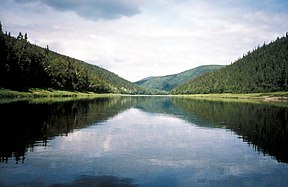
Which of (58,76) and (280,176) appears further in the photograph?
(58,76)

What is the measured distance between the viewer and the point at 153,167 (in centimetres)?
2442

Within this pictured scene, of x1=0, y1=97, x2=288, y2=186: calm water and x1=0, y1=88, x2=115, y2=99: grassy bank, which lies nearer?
x1=0, y1=97, x2=288, y2=186: calm water

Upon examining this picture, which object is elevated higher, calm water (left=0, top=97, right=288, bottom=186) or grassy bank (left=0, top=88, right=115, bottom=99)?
grassy bank (left=0, top=88, right=115, bottom=99)

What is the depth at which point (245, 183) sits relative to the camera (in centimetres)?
2108

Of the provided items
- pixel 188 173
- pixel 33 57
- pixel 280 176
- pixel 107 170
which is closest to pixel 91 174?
pixel 107 170

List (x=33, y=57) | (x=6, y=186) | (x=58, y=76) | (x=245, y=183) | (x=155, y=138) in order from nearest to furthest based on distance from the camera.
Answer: (x=6, y=186)
(x=245, y=183)
(x=155, y=138)
(x=33, y=57)
(x=58, y=76)

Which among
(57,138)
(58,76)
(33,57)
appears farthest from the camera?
(58,76)

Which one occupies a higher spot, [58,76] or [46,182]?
[58,76]

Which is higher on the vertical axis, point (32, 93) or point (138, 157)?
point (32, 93)

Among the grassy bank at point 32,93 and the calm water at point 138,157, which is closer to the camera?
the calm water at point 138,157

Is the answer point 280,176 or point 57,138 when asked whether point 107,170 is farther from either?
point 57,138

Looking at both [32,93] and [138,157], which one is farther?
[32,93]

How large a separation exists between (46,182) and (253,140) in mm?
26869

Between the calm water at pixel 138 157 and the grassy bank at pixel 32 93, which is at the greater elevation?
the grassy bank at pixel 32 93
